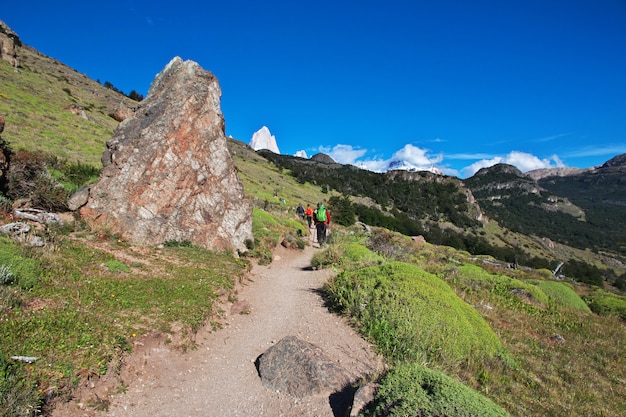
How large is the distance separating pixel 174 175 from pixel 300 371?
10.1 meters

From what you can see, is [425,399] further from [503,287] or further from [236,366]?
[503,287]

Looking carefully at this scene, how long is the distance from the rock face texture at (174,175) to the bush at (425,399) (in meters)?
9.98

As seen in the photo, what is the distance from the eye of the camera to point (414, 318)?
22.2 ft

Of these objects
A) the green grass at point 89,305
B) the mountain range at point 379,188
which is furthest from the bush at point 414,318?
the mountain range at point 379,188

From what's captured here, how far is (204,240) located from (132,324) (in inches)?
277

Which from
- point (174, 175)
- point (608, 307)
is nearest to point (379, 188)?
point (608, 307)

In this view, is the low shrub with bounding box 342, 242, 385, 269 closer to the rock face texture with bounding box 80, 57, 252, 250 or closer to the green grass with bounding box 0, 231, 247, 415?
the green grass with bounding box 0, 231, 247, 415

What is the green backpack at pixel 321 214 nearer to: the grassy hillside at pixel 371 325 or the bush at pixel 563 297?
the grassy hillside at pixel 371 325

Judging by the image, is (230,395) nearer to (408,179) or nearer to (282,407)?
(282,407)

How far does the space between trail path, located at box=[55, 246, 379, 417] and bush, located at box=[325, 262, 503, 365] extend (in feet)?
1.54

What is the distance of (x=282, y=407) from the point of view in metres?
5.00

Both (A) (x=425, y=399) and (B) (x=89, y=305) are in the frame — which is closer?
(A) (x=425, y=399)

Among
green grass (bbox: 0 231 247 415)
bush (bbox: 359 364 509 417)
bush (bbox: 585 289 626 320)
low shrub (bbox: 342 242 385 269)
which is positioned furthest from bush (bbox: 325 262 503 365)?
bush (bbox: 585 289 626 320)

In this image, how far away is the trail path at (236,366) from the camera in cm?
486
